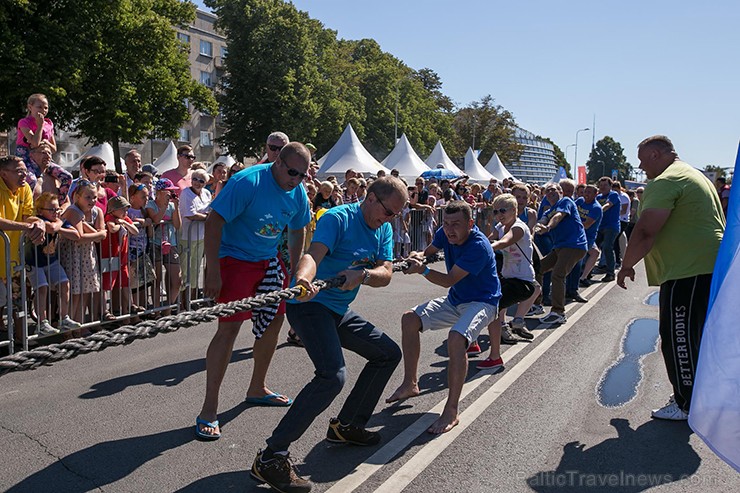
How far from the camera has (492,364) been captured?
Answer: 6.40 m

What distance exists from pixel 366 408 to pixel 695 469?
207 centimetres

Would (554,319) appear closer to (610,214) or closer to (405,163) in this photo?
(610,214)

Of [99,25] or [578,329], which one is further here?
[99,25]

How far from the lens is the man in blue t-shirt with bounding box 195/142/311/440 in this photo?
449cm

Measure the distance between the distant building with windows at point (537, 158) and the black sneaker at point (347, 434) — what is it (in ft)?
477

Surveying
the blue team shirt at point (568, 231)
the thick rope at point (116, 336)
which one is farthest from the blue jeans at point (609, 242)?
the thick rope at point (116, 336)

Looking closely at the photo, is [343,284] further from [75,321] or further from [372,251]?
[75,321]

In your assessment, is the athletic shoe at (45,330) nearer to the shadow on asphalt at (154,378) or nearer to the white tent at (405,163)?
the shadow on asphalt at (154,378)

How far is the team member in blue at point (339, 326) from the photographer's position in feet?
12.1

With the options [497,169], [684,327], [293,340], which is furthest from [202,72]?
[684,327]

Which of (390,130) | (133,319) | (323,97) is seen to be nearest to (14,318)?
(133,319)

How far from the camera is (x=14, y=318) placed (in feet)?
21.9

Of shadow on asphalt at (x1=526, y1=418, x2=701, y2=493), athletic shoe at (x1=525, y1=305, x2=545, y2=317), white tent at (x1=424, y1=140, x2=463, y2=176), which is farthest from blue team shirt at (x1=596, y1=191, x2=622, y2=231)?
white tent at (x1=424, y1=140, x2=463, y2=176)

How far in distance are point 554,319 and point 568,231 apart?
1.26 meters
